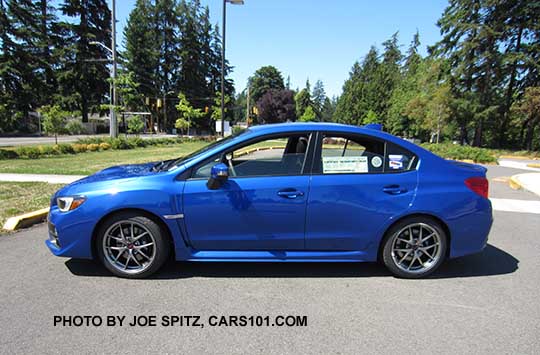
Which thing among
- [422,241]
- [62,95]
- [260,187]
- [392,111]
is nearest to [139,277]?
[260,187]

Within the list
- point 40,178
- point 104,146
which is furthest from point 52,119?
point 40,178

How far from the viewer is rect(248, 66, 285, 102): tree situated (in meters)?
92.2

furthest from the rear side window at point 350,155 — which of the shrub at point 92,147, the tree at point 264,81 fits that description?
the tree at point 264,81

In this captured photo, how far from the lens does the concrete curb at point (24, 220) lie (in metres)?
4.85

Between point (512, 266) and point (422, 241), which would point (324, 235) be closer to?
point (422, 241)

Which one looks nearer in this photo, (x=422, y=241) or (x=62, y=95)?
(x=422, y=241)

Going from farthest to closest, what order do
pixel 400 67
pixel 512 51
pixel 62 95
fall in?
pixel 400 67 → pixel 62 95 → pixel 512 51

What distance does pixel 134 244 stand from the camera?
3318 mm

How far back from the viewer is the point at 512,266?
3.99 meters

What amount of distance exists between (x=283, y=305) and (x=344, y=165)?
1.57 meters

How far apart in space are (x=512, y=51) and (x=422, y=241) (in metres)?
36.3

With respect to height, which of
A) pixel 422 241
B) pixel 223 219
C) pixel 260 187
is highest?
Answer: pixel 260 187

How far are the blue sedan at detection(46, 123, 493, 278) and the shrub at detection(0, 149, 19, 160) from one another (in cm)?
1252

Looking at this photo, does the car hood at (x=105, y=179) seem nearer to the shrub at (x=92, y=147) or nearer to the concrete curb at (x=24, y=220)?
the concrete curb at (x=24, y=220)
